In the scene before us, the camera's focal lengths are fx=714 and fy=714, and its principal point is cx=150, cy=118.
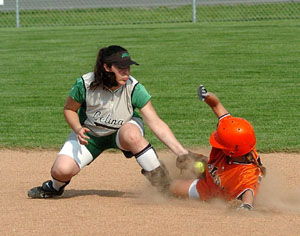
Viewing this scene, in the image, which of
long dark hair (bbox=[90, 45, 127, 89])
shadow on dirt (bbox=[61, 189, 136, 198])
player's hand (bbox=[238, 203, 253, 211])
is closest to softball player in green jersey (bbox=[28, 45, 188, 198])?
long dark hair (bbox=[90, 45, 127, 89])

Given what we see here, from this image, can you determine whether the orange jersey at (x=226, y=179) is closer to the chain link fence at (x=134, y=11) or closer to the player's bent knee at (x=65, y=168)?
the player's bent knee at (x=65, y=168)

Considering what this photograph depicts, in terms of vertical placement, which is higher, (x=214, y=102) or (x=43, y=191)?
(x=214, y=102)

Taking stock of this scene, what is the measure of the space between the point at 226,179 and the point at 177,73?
312 inches

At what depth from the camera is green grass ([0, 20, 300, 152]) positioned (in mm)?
9953

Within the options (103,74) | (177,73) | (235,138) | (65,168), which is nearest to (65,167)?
(65,168)

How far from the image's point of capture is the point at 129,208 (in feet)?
20.0

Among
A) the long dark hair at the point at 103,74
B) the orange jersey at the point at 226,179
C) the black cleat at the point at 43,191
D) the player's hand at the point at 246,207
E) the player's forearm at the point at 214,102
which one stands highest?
the long dark hair at the point at 103,74

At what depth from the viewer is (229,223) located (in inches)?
216

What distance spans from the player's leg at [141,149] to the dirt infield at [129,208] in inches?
10.4

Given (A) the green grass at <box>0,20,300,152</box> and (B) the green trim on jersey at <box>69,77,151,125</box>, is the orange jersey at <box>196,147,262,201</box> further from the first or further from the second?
(A) the green grass at <box>0,20,300,152</box>

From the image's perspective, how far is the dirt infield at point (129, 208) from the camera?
537 centimetres

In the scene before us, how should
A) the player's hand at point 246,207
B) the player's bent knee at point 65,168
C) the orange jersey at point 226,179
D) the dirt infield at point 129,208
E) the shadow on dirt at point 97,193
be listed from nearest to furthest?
1. the dirt infield at point 129,208
2. the player's hand at point 246,207
3. the orange jersey at point 226,179
4. the player's bent knee at point 65,168
5. the shadow on dirt at point 97,193

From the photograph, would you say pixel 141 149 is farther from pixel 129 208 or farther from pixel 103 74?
pixel 103 74

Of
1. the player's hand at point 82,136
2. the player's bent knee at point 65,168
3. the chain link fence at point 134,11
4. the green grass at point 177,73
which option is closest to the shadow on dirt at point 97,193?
the player's bent knee at point 65,168
